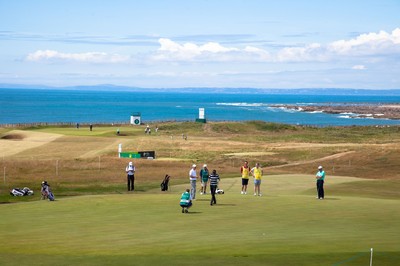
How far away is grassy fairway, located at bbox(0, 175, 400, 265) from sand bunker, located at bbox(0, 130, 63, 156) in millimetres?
45437

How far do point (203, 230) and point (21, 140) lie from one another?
237 feet

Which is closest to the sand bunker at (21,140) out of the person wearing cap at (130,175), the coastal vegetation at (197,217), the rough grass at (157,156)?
the rough grass at (157,156)

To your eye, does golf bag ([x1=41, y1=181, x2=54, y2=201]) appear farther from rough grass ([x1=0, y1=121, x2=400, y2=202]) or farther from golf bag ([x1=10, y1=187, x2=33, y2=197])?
golf bag ([x1=10, y1=187, x2=33, y2=197])

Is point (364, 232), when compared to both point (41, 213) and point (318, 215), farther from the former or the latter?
point (41, 213)

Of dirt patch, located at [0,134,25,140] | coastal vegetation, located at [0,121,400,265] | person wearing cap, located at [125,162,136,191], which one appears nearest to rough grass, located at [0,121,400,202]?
coastal vegetation, located at [0,121,400,265]

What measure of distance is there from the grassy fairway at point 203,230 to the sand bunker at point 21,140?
45.4 meters

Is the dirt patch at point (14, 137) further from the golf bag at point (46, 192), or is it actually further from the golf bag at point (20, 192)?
the golf bag at point (46, 192)

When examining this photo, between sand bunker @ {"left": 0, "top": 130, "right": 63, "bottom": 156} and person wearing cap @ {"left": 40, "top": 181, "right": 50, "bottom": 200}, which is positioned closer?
person wearing cap @ {"left": 40, "top": 181, "right": 50, "bottom": 200}

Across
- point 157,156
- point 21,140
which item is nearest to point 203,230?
point 157,156

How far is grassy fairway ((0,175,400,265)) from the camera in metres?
21.7

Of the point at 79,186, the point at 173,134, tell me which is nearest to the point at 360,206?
the point at 79,186

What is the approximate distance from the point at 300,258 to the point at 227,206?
41.0 ft

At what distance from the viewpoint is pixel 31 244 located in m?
24.8

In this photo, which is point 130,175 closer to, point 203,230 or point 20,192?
point 20,192
